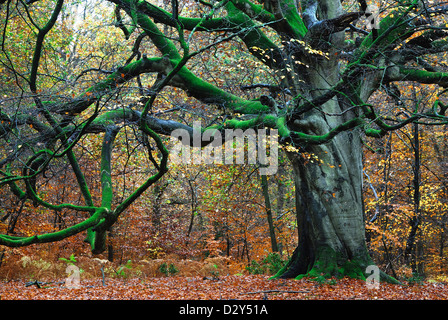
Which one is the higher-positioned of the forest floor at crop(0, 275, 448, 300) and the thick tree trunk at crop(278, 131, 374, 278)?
the thick tree trunk at crop(278, 131, 374, 278)

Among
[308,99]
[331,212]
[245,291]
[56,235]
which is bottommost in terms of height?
[245,291]

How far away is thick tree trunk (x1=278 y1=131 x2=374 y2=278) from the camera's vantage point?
7.84 metres

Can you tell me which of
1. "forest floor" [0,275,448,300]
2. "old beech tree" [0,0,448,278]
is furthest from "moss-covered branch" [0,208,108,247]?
"forest floor" [0,275,448,300]

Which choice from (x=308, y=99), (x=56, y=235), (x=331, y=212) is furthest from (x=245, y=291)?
(x=308, y=99)

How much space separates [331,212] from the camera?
7980 millimetres

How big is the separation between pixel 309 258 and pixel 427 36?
17.5 feet

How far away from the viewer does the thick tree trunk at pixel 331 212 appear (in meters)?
7.84

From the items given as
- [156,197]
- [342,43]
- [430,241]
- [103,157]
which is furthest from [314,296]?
[430,241]

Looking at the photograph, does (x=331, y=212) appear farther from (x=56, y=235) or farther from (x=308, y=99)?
(x=56, y=235)

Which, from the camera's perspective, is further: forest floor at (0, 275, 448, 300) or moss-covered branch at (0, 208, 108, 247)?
forest floor at (0, 275, 448, 300)

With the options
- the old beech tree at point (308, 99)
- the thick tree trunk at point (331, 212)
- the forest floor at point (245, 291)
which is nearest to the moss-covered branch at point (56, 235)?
the old beech tree at point (308, 99)

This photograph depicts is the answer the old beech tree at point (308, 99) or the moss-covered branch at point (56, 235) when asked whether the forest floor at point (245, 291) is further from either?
the moss-covered branch at point (56, 235)

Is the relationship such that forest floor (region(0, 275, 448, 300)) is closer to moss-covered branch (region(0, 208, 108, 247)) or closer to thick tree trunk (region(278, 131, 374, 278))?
thick tree trunk (region(278, 131, 374, 278))

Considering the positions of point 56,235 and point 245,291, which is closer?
point 56,235
